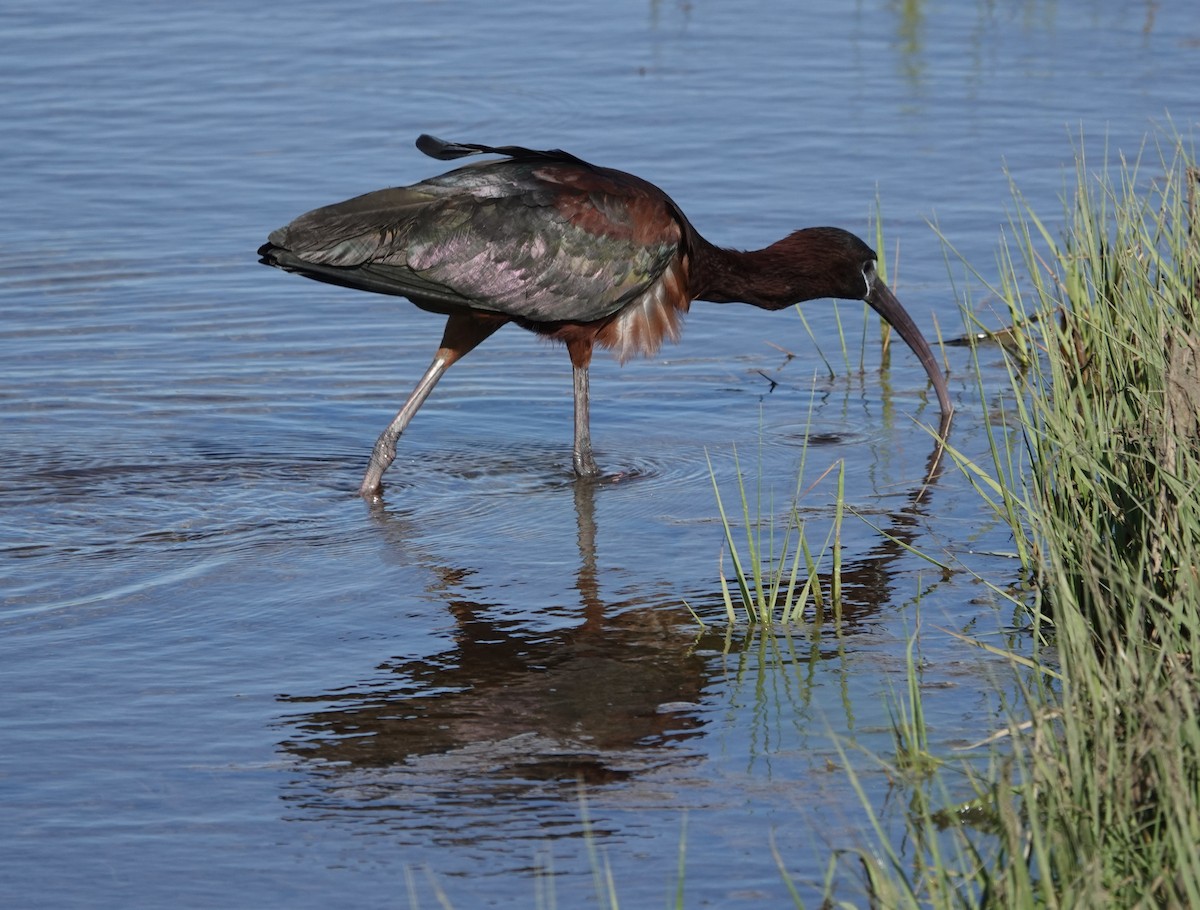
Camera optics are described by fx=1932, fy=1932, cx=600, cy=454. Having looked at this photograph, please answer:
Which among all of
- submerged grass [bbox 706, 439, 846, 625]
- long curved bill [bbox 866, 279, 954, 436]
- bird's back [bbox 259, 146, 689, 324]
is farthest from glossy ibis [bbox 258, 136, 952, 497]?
submerged grass [bbox 706, 439, 846, 625]

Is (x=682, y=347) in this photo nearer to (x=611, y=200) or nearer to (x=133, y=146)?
(x=611, y=200)

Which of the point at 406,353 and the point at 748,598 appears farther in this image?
the point at 406,353

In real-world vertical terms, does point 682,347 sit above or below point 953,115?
below

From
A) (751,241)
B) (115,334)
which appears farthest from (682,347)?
(115,334)

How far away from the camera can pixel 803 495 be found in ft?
23.6

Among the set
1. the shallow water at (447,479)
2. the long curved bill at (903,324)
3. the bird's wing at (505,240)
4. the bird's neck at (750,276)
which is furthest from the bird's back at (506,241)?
the long curved bill at (903,324)

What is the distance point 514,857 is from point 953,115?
9.75 m

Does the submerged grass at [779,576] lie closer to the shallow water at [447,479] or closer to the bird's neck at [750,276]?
the shallow water at [447,479]

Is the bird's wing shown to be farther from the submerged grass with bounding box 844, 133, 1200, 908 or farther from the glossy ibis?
the submerged grass with bounding box 844, 133, 1200, 908

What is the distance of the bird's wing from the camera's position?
23.7ft

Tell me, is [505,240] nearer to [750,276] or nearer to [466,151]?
[466,151]

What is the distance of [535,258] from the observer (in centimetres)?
748

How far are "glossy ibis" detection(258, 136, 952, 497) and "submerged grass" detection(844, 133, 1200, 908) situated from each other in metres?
1.54

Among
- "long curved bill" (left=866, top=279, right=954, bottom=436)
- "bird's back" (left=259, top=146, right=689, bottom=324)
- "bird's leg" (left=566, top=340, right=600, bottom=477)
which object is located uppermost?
"bird's back" (left=259, top=146, right=689, bottom=324)
